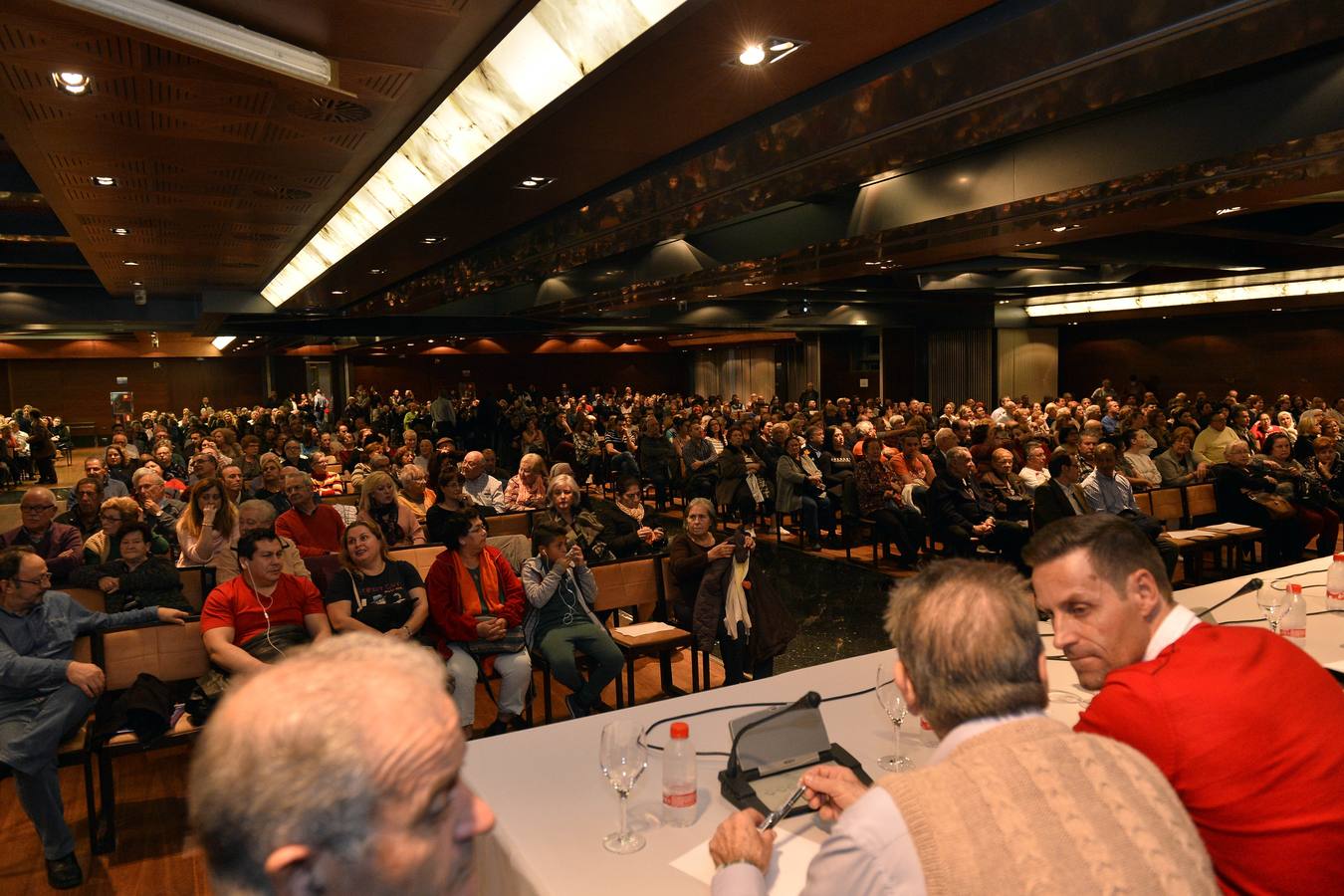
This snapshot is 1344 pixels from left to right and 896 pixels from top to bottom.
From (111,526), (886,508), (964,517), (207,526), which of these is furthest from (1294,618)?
(111,526)

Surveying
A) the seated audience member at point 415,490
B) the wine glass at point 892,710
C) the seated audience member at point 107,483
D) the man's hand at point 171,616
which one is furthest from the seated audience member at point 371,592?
the seated audience member at point 107,483

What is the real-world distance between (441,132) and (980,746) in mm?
3911

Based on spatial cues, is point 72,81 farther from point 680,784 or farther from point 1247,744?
point 1247,744

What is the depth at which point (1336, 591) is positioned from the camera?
3537 mm

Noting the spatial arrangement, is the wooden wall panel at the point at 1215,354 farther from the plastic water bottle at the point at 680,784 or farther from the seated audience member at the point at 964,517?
the plastic water bottle at the point at 680,784

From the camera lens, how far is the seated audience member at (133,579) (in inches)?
181

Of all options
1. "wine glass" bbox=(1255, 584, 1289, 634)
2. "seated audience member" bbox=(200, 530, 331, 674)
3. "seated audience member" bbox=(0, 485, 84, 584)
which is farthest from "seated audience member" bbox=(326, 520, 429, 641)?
"wine glass" bbox=(1255, 584, 1289, 634)

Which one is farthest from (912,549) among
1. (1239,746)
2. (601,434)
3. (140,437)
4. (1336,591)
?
(140,437)

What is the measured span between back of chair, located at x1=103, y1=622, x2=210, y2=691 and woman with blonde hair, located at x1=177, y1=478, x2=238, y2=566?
1370 millimetres

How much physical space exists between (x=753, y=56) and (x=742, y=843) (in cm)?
281

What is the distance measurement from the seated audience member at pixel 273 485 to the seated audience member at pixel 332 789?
673cm

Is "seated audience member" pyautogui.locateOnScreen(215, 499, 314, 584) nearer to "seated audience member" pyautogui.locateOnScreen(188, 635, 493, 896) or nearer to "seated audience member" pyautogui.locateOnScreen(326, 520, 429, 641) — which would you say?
"seated audience member" pyautogui.locateOnScreen(326, 520, 429, 641)

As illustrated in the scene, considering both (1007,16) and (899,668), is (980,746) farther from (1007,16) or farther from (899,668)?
(1007,16)

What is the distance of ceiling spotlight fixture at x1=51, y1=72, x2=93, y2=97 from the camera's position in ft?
10.6
